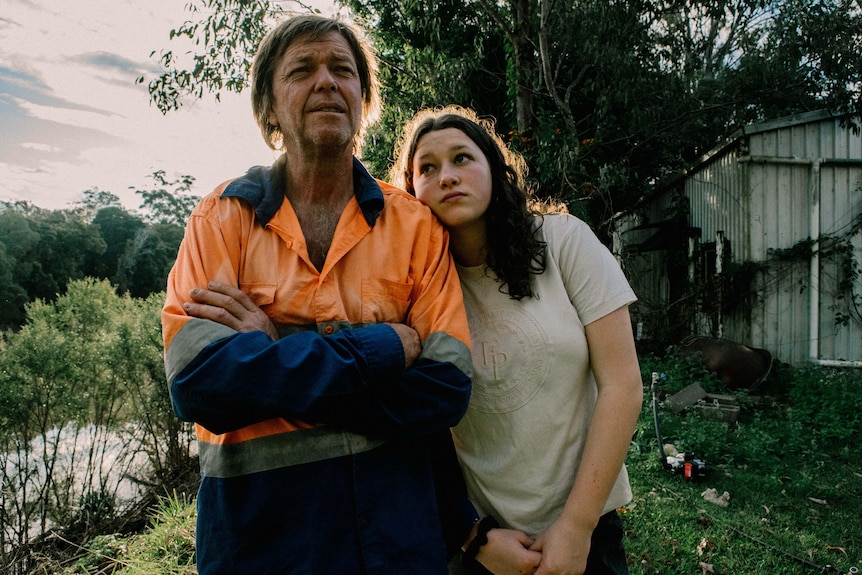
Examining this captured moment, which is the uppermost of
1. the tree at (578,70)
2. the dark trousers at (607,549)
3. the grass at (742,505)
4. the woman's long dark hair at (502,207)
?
the tree at (578,70)

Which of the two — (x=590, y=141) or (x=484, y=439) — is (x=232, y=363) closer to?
(x=484, y=439)

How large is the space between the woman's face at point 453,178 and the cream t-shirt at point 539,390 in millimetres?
290

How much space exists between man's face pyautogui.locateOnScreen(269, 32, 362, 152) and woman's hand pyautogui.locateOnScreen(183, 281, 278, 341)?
543mm

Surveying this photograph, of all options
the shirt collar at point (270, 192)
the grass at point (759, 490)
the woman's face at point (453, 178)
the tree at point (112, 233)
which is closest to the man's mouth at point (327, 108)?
the shirt collar at point (270, 192)

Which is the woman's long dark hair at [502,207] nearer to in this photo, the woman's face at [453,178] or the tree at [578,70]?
the woman's face at [453,178]

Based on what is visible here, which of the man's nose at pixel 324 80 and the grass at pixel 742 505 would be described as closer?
the man's nose at pixel 324 80

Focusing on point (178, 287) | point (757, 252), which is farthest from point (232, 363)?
point (757, 252)

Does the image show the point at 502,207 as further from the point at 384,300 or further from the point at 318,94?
the point at 318,94

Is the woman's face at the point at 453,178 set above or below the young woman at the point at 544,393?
above

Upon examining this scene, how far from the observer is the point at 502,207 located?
5.87ft

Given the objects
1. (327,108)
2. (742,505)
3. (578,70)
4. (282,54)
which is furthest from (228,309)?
(578,70)

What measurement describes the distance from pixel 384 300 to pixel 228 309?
44 centimetres

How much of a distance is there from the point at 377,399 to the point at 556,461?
1.95ft

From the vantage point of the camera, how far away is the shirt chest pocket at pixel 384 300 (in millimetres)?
1538
